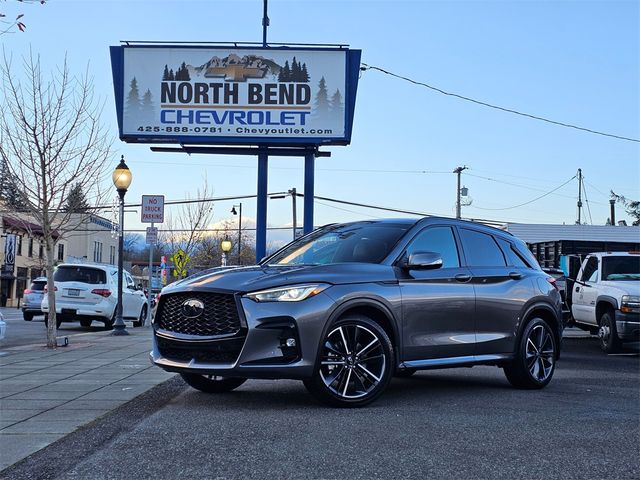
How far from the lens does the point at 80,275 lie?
18.8 m

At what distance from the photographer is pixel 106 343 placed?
1344 centimetres

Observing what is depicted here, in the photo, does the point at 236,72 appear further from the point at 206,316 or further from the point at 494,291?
the point at 206,316

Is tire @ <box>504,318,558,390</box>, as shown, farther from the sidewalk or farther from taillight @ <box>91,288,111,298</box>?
taillight @ <box>91,288,111,298</box>

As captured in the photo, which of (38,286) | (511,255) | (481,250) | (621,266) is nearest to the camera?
(481,250)

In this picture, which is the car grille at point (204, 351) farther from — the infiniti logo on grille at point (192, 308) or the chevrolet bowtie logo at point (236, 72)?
the chevrolet bowtie logo at point (236, 72)

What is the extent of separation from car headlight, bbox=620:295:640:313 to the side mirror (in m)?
6.95

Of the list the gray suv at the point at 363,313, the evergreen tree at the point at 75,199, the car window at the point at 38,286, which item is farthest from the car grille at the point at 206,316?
the car window at the point at 38,286

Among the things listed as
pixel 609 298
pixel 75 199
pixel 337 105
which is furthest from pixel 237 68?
pixel 609 298

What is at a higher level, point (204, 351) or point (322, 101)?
point (322, 101)

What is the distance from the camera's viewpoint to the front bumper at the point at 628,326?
12.0m

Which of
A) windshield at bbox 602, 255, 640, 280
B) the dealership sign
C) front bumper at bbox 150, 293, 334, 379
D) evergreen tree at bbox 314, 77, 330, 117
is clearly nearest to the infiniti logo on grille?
front bumper at bbox 150, 293, 334, 379

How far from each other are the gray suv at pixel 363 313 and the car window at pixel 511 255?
18 mm

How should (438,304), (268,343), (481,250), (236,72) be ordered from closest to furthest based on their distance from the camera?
(268,343)
(438,304)
(481,250)
(236,72)

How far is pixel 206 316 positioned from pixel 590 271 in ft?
34.1
